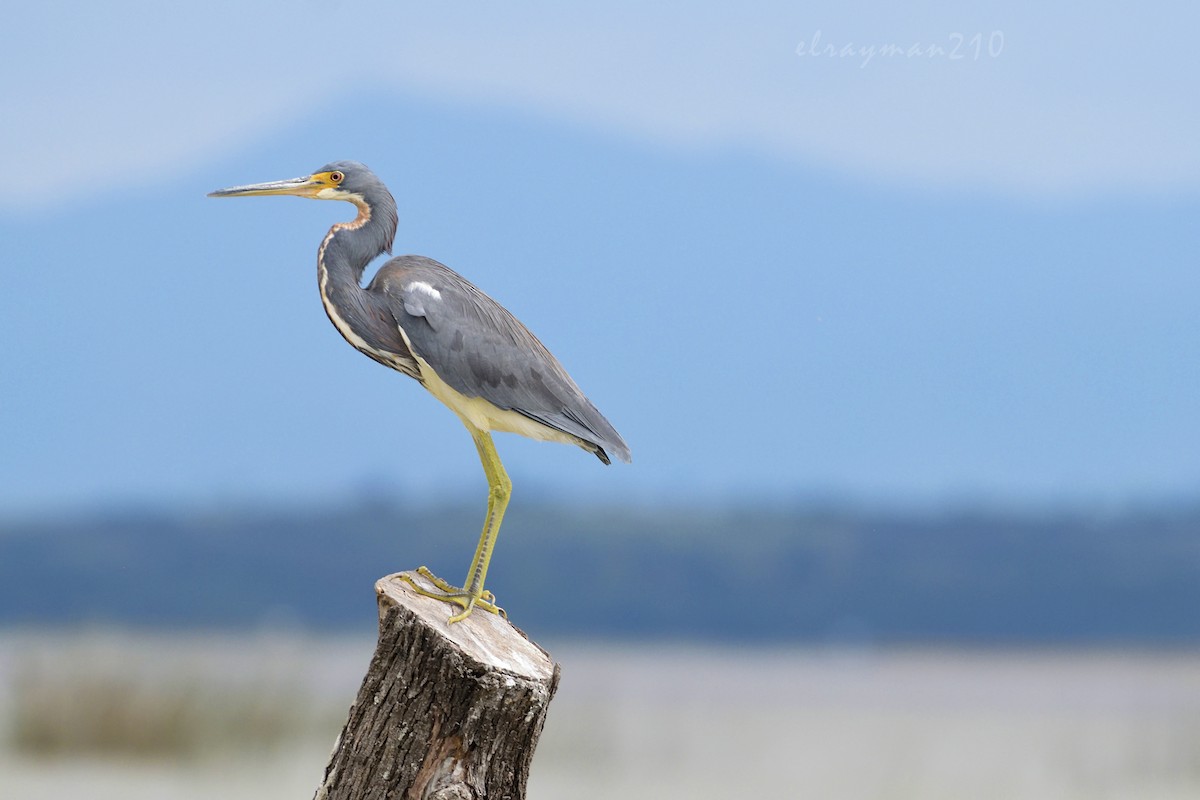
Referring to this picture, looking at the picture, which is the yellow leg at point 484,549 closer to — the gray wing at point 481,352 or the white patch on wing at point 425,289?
the gray wing at point 481,352

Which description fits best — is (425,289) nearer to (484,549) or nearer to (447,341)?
(447,341)

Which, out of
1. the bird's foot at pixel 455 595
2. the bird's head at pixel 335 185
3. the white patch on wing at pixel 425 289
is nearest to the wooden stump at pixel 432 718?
the bird's foot at pixel 455 595

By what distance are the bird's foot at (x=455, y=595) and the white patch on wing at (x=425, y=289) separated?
74 centimetres

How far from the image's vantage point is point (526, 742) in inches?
136

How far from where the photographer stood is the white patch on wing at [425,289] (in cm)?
372

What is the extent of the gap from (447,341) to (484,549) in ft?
1.89

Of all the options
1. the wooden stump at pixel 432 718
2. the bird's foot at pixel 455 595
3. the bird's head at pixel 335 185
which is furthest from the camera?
the bird's head at pixel 335 185

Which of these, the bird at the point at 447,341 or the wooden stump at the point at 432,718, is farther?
the bird at the point at 447,341

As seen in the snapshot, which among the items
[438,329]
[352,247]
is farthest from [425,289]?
[352,247]

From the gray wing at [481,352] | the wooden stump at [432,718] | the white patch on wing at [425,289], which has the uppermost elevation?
the white patch on wing at [425,289]

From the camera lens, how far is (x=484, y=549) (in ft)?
12.5

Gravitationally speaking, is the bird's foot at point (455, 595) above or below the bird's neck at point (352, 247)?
below

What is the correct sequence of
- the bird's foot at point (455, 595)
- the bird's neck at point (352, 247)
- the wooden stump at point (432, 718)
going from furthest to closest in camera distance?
the bird's neck at point (352, 247)
the bird's foot at point (455, 595)
the wooden stump at point (432, 718)

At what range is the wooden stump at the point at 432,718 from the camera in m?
3.37
